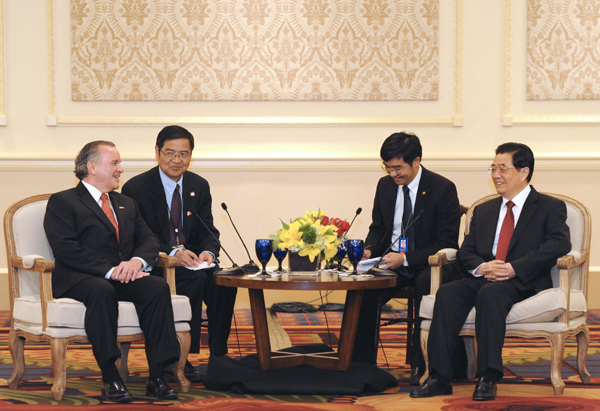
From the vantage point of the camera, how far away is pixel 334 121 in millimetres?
5602

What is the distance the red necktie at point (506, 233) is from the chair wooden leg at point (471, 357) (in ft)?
1.56

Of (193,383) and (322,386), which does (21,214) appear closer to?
(193,383)

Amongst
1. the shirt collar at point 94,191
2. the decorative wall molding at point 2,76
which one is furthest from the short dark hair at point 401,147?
the decorative wall molding at point 2,76

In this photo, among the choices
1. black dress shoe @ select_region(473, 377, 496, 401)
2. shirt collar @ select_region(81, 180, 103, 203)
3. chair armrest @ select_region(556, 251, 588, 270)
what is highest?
shirt collar @ select_region(81, 180, 103, 203)

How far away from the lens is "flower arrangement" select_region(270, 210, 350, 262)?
131 inches

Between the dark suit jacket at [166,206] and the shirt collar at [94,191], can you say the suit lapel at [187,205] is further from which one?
A: the shirt collar at [94,191]

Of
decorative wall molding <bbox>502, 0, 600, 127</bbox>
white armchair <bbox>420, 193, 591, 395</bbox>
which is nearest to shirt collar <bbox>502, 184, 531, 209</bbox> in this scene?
white armchair <bbox>420, 193, 591, 395</bbox>

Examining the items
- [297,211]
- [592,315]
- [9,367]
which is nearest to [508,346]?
[592,315]

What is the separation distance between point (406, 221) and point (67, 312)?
1.99m

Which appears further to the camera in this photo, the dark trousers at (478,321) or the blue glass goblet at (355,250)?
the blue glass goblet at (355,250)

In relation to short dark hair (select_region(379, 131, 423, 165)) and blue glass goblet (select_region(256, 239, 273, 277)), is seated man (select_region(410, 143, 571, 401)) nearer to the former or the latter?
short dark hair (select_region(379, 131, 423, 165))

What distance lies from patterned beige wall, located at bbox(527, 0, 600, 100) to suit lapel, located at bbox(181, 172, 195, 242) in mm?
3047

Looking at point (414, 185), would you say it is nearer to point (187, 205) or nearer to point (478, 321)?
point (478, 321)

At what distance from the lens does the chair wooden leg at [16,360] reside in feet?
11.0
